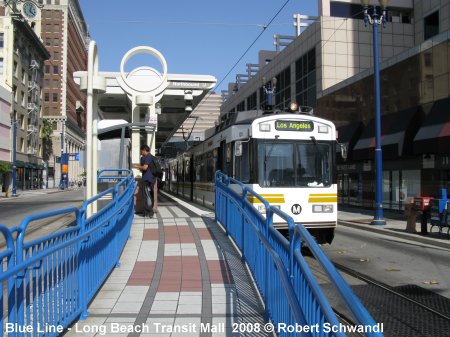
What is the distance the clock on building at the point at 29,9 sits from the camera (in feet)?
212

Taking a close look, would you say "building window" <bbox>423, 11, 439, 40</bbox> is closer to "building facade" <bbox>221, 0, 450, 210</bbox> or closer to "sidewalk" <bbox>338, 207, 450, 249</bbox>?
"building facade" <bbox>221, 0, 450, 210</bbox>

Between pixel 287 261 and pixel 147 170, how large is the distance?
26.4 ft

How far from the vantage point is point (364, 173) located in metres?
27.0

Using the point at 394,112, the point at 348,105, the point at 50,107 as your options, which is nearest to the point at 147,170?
the point at 394,112

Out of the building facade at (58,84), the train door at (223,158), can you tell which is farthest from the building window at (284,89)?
the building facade at (58,84)

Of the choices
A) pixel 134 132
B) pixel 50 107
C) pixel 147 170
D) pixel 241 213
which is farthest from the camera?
pixel 50 107

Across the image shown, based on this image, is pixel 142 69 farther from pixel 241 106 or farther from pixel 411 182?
pixel 241 106

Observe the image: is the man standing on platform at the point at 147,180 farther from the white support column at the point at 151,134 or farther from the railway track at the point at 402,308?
the railway track at the point at 402,308

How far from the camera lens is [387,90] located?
24953 millimetres

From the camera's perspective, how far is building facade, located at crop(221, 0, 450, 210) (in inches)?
823

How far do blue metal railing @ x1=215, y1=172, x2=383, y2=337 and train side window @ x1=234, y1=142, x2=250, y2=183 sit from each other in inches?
156

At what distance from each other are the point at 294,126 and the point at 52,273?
8065mm

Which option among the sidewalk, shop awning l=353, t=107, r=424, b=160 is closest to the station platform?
the sidewalk

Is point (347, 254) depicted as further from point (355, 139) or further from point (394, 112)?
point (355, 139)
